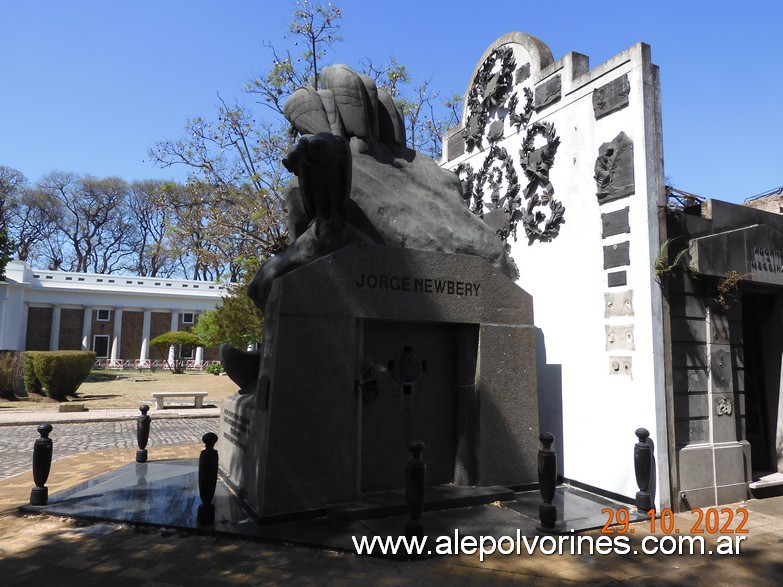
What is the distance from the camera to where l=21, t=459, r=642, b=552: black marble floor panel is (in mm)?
5270

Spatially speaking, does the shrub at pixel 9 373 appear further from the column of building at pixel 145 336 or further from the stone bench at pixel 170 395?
Answer: the column of building at pixel 145 336

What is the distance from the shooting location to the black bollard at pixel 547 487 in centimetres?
555

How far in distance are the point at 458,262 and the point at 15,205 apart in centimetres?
5039

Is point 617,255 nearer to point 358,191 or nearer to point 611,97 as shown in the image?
point 611,97

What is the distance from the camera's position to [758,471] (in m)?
8.37

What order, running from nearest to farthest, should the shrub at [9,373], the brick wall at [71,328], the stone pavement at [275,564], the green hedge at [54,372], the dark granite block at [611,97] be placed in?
the stone pavement at [275,564]
the dark granite block at [611,97]
the green hedge at [54,372]
the shrub at [9,373]
the brick wall at [71,328]

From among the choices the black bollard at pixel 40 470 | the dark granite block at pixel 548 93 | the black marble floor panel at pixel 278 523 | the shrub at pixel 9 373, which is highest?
the dark granite block at pixel 548 93

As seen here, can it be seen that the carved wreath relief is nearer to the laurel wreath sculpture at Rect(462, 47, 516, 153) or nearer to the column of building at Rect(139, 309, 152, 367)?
the laurel wreath sculpture at Rect(462, 47, 516, 153)

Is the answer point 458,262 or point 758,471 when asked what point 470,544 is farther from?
point 758,471

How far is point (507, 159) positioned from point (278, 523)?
7171mm

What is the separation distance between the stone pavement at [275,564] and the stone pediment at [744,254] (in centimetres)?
333

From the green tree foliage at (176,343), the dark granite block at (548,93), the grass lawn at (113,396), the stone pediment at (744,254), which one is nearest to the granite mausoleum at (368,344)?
the stone pediment at (744,254)

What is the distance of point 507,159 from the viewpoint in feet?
32.1

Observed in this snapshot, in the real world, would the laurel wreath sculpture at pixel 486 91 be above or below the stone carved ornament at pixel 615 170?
above
